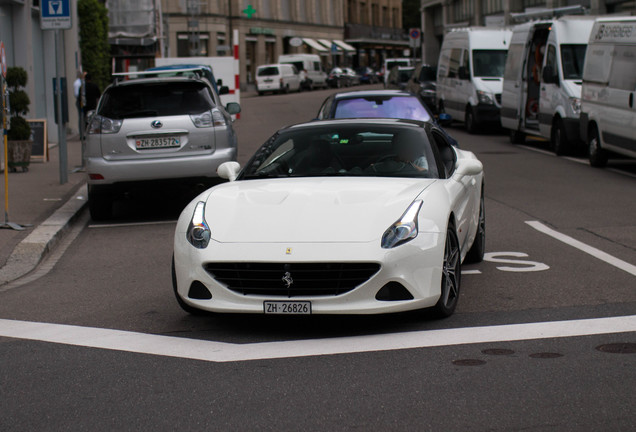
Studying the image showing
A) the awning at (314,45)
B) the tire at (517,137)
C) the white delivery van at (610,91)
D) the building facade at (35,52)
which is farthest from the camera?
the awning at (314,45)

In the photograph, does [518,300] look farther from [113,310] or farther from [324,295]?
[113,310]

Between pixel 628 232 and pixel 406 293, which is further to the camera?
pixel 628 232

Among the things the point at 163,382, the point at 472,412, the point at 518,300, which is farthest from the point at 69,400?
the point at 518,300

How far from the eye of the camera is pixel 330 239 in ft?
20.9

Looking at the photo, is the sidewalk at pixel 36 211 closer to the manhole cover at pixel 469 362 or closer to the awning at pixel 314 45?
the manhole cover at pixel 469 362

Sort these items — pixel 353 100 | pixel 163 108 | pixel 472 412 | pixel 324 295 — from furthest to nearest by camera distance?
pixel 353 100
pixel 163 108
pixel 324 295
pixel 472 412

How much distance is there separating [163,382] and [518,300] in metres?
3.00

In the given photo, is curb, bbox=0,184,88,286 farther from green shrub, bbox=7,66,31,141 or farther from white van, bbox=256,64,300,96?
white van, bbox=256,64,300,96

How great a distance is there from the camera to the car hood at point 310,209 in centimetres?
645

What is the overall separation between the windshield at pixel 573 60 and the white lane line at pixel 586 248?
10038 millimetres

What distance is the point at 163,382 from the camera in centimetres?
548

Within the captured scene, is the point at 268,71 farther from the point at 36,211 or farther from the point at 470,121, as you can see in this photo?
the point at 36,211

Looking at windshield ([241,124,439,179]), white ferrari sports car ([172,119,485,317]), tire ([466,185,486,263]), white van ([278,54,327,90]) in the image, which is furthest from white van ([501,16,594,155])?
white van ([278,54,327,90])

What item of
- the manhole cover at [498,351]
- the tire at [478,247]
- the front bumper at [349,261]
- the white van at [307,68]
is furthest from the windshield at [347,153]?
the white van at [307,68]
